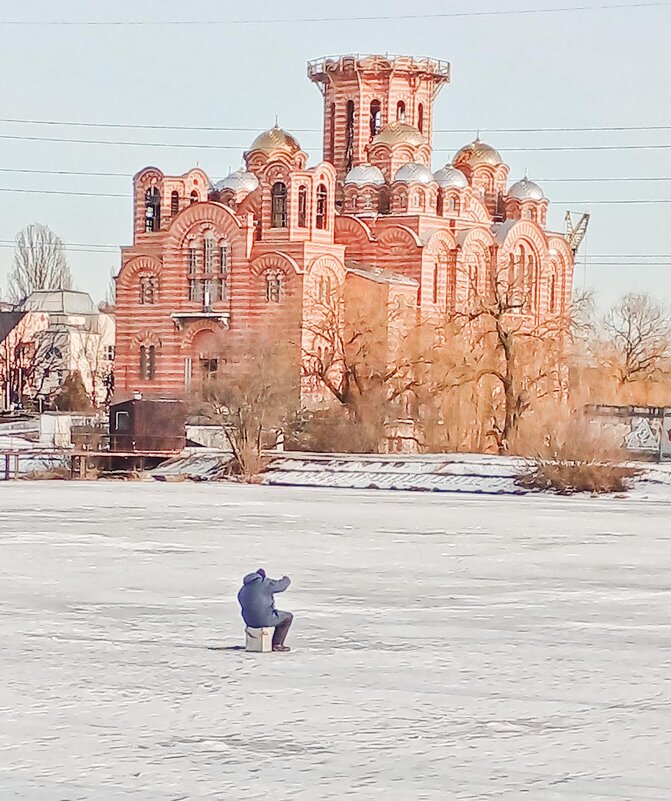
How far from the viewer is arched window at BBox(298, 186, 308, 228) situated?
196 feet

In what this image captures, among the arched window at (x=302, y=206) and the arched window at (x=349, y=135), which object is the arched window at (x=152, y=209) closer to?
the arched window at (x=302, y=206)

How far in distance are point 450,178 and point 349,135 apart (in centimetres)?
638

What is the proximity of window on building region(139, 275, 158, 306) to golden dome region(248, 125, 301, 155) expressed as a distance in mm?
8462

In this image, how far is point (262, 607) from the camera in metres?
13.0

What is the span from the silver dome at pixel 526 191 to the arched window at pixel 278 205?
50.4 ft

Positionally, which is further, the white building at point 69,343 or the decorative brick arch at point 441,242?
the white building at point 69,343

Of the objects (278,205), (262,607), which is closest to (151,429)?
(278,205)

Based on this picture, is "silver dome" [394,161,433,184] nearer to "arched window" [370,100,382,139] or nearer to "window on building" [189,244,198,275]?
"arched window" [370,100,382,139]

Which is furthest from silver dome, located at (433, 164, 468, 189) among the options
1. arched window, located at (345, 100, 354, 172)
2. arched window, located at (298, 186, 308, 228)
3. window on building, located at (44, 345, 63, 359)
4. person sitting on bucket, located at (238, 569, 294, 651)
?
person sitting on bucket, located at (238, 569, 294, 651)

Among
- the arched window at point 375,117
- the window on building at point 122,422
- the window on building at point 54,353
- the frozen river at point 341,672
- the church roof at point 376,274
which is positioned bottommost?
the frozen river at point 341,672

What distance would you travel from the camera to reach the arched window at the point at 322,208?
200 feet

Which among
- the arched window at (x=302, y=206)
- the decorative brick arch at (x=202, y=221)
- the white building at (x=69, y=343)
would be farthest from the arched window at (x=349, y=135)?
the white building at (x=69, y=343)

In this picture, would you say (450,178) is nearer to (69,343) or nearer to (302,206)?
(302,206)

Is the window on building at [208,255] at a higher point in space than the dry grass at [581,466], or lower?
higher
